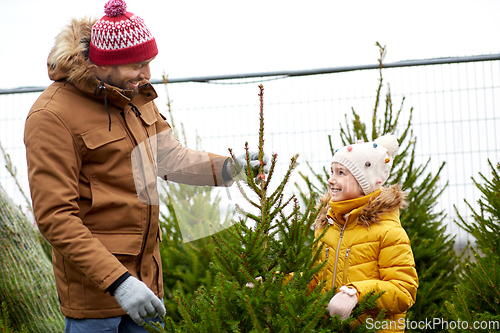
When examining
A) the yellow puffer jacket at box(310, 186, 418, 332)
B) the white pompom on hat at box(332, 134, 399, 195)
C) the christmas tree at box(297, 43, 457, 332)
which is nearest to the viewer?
the yellow puffer jacket at box(310, 186, 418, 332)

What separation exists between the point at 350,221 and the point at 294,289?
772 mm

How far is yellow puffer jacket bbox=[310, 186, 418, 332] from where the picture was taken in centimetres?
197

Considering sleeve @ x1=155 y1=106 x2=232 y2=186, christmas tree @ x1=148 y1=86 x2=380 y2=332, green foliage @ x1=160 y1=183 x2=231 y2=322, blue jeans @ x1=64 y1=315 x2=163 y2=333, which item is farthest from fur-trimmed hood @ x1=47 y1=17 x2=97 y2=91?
green foliage @ x1=160 y1=183 x2=231 y2=322

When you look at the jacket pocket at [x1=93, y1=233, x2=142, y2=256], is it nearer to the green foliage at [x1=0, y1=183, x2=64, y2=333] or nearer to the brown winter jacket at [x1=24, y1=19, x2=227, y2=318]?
the brown winter jacket at [x1=24, y1=19, x2=227, y2=318]

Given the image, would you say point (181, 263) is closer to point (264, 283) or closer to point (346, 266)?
point (346, 266)

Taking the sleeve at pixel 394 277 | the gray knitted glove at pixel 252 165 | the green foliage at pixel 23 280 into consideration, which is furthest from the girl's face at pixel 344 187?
the green foliage at pixel 23 280

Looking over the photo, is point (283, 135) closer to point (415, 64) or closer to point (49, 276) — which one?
point (415, 64)

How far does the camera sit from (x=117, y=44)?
5.99 feet

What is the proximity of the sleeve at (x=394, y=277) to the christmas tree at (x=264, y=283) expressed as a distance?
145mm

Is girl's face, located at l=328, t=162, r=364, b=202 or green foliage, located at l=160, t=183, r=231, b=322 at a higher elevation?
girl's face, located at l=328, t=162, r=364, b=202

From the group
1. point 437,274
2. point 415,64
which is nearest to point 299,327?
point 437,274

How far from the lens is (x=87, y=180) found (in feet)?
5.98

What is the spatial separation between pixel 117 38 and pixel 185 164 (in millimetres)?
653

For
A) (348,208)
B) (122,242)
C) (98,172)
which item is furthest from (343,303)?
(98,172)
